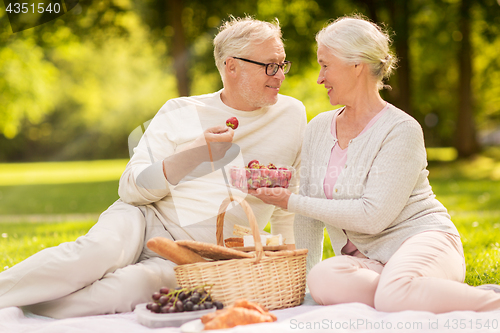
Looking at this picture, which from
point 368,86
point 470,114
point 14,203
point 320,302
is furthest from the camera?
point 470,114

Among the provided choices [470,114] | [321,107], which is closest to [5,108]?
[321,107]

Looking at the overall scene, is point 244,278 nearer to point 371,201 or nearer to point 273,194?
point 273,194

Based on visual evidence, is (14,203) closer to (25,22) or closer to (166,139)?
(25,22)

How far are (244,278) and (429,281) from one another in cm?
102

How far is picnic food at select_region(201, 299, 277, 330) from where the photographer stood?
2471 mm

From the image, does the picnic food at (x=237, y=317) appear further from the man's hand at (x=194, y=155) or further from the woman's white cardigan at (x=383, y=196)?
the man's hand at (x=194, y=155)

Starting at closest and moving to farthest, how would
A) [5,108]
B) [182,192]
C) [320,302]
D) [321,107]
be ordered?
[320,302]
[182,192]
[321,107]
[5,108]

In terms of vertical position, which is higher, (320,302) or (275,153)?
(275,153)

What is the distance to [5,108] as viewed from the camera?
22984 mm

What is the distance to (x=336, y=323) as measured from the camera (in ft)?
8.22

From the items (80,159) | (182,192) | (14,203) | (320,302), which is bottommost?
(80,159)

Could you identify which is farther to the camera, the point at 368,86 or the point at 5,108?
the point at 5,108

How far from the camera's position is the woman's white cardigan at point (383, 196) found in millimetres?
3129

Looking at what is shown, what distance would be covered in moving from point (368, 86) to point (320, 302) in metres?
1.46
